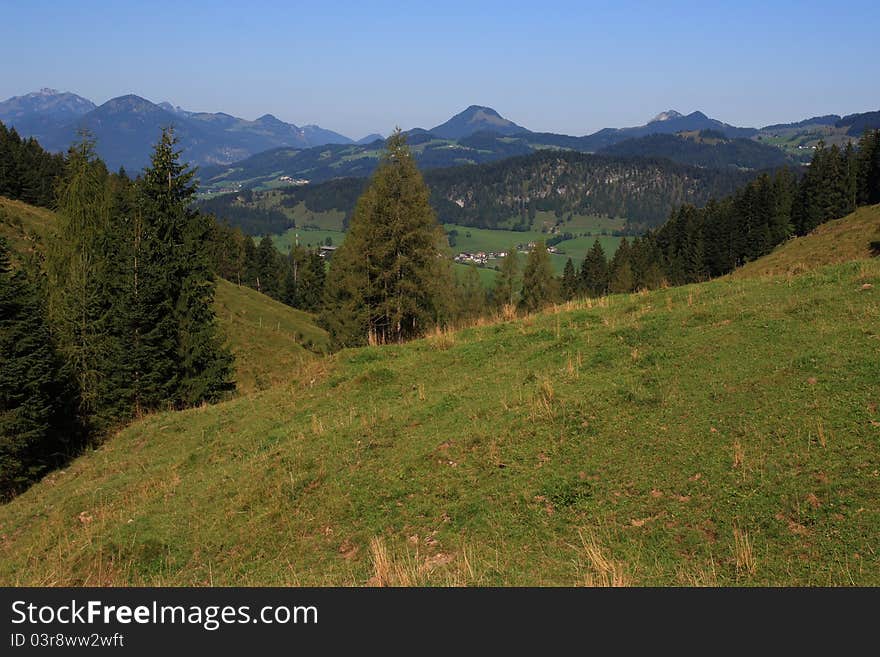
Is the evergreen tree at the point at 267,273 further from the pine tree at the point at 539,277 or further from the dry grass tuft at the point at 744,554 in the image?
the dry grass tuft at the point at 744,554

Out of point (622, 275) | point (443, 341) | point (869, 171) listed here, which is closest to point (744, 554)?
point (443, 341)

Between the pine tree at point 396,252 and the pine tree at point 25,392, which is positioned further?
the pine tree at point 396,252

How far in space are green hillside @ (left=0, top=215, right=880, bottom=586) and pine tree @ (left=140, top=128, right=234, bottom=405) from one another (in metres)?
11.5

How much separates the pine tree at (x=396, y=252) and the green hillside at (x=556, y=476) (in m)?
16.6

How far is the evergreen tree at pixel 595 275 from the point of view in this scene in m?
112

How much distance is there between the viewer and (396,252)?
3294cm

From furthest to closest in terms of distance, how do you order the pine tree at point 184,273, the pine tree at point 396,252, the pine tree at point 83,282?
the pine tree at point 396,252 → the pine tree at point 83,282 → the pine tree at point 184,273

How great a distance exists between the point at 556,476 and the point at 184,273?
25.0m

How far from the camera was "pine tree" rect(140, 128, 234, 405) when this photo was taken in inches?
1101

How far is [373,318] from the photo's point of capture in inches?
1357

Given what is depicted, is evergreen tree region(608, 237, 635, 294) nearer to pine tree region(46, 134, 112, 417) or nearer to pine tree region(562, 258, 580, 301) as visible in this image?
pine tree region(562, 258, 580, 301)

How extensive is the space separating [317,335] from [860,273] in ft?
219

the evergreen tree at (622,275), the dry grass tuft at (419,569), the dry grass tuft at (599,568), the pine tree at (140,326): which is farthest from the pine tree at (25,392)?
the evergreen tree at (622,275)

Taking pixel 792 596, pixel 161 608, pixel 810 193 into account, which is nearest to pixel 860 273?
pixel 792 596
